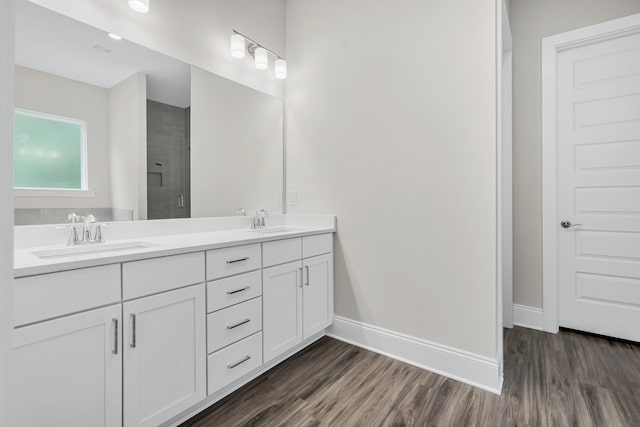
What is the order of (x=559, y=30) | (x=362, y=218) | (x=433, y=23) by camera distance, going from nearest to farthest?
(x=433, y=23) → (x=362, y=218) → (x=559, y=30)

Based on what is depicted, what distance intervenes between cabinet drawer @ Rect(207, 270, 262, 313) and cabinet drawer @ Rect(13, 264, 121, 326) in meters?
0.42

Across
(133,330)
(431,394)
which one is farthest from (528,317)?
(133,330)

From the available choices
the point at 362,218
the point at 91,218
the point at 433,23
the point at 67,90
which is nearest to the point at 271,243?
the point at 362,218

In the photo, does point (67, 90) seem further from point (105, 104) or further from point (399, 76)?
point (399, 76)

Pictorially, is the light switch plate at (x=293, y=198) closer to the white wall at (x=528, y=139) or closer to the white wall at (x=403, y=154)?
the white wall at (x=403, y=154)

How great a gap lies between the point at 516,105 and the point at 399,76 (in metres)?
1.22

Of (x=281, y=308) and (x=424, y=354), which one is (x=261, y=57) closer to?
(x=281, y=308)

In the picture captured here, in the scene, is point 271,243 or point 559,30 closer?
point 271,243

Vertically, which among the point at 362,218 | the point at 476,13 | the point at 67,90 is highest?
the point at 476,13

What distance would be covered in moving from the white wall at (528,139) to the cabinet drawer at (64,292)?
9.17 feet

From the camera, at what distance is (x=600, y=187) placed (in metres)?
2.30

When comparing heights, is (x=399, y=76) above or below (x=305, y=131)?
above

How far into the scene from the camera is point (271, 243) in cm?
184

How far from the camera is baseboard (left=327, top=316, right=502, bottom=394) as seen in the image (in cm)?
174
